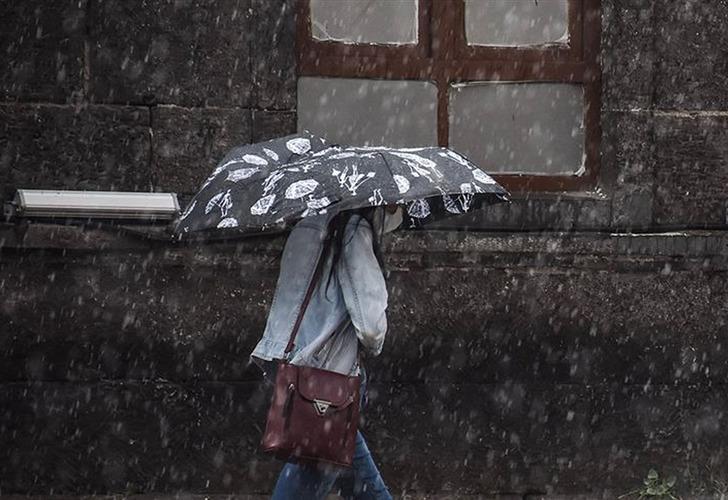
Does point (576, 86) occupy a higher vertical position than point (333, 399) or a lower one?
higher

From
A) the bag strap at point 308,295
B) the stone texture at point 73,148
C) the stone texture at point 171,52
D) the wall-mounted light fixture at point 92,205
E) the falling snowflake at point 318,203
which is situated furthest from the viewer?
the stone texture at point 171,52

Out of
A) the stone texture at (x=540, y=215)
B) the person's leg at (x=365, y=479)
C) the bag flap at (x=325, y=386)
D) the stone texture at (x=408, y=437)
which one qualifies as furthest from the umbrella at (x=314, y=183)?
the stone texture at (x=408, y=437)

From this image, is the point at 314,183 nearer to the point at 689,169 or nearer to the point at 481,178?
the point at 481,178

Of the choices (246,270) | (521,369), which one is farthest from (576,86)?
(246,270)

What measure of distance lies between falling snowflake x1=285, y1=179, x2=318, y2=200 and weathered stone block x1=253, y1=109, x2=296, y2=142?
227cm

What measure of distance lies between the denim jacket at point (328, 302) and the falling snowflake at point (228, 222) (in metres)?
0.34

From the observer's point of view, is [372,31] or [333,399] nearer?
[333,399]

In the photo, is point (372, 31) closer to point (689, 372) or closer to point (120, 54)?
point (120, 54)

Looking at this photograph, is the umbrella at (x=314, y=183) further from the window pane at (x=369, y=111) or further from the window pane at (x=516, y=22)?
the window pane at (x=516, y=22)

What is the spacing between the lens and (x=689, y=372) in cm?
747

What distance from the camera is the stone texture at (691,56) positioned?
7457mm

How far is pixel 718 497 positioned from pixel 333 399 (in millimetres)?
3142

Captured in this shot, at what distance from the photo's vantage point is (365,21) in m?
7.36

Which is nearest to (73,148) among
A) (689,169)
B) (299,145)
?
(299,145)
